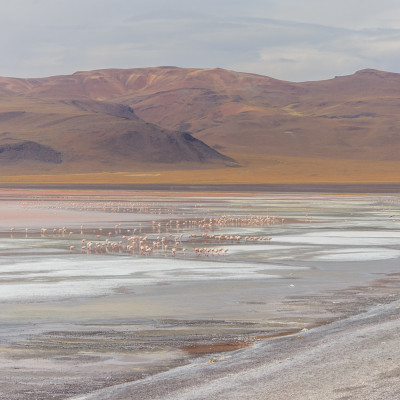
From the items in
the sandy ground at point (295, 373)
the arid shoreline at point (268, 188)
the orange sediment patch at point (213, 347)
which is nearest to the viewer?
the sandy ground at point (295, 373)

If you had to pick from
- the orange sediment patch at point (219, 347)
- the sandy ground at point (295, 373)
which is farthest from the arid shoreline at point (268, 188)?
the sandy ground at point (295, 373)

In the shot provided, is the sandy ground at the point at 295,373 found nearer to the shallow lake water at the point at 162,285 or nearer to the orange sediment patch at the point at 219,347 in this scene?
the orange sediment patch at the point at 219,347

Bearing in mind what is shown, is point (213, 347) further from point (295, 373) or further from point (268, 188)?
point (268, 188)

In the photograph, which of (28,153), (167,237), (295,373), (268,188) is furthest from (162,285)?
(28,153)

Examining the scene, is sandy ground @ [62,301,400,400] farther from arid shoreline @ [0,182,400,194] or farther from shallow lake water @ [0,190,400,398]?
arid shoreline @ [0,182,400,194]

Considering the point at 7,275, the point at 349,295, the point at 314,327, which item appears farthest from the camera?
the point at 7,275

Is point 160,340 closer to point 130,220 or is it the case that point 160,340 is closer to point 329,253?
point 329,253

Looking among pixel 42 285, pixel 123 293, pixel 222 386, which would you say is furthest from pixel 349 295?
pixel 222 386
